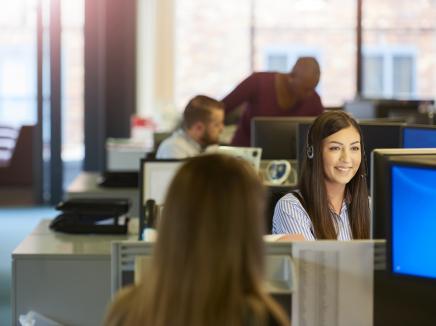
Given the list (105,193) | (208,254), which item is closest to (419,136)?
(105,193)

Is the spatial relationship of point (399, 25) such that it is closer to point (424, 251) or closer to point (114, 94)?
point (114, 94)

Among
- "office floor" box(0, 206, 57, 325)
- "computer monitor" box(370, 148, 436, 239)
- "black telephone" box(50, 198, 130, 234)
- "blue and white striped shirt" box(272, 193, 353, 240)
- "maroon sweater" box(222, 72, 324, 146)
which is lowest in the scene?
"office floor" box(0, 206, 57, 325)

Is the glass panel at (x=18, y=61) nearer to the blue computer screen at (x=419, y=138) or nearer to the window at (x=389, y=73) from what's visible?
the window at (x=389, y=73)

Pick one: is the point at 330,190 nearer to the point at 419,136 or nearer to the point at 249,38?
the point at 419,136

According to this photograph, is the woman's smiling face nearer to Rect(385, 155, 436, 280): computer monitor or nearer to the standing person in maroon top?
Rect(385, 155, 436, 280): computer monitor

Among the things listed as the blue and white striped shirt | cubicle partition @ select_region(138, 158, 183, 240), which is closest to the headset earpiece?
the blue and white striped shirt

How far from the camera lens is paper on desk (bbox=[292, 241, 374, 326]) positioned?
2.14 m

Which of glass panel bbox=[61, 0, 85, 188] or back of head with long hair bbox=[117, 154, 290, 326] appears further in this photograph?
glass panel bbox=[61, 0, 85, 188]

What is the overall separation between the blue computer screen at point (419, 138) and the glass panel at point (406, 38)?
21.5 feet

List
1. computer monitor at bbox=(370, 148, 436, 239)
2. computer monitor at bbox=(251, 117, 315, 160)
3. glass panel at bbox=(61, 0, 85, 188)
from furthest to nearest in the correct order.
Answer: glass panel at bbox=(61, 0, 85, 188) → computer monitor at bbox=(251, 117, 315, 160) → computer monitor at bbox=(370, 148, 436, 239)

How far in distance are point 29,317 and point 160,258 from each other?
2107 mm

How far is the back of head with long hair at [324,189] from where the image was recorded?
2967 mm

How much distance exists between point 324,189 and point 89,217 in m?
1.59

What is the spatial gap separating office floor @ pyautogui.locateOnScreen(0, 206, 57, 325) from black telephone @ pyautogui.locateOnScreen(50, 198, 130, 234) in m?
1.06
